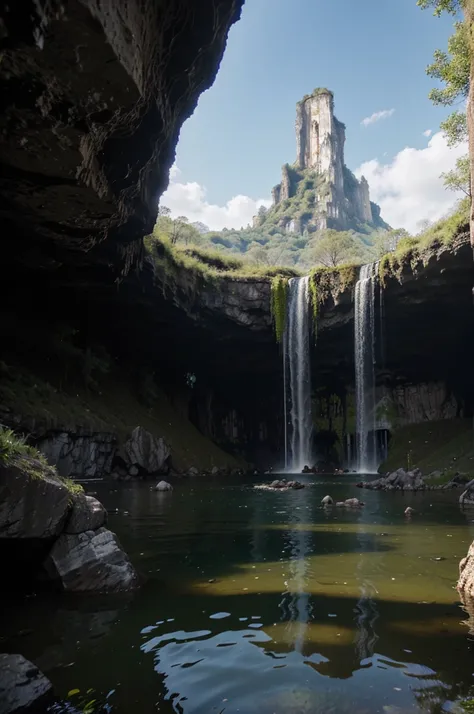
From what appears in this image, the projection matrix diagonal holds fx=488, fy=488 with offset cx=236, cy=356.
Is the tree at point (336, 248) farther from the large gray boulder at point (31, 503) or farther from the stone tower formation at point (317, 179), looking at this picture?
the stone tower formation at point (317, 179)

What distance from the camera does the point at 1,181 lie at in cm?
1302

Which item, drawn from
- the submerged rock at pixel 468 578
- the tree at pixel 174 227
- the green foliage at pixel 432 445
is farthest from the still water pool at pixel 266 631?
the tree at pixel 174 227

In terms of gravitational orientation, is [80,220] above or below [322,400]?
above

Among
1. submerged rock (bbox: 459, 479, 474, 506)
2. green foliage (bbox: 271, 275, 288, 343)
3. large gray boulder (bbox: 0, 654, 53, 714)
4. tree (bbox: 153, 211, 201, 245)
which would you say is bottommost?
large gray boulder (bbox: 0, 654, 53, 714)

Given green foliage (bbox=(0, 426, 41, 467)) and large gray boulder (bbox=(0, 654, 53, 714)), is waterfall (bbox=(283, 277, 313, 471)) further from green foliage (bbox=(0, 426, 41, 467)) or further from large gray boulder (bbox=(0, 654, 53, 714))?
large gray boulder (bbox=(0, 654, 53, 714))

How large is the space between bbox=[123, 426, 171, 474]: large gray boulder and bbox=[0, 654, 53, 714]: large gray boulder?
2565 cm

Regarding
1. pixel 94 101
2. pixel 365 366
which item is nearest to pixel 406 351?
pixel 365 366

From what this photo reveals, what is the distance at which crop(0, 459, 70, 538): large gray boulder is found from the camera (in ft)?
18.5

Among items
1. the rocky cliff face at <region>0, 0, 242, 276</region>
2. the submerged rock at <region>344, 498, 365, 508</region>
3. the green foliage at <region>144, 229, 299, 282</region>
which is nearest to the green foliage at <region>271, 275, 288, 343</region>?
the green foliage at <region>144, 229, 299, 282</region>

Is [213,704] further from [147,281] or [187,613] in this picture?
[147,281]

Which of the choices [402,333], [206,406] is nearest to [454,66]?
[402,333]

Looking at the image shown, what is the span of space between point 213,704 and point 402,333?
34.1 m

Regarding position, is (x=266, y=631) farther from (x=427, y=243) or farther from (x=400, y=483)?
(x=427, y=243)

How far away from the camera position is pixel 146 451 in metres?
29.6
